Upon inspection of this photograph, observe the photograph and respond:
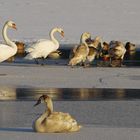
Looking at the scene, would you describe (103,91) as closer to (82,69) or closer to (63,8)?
(82,69)

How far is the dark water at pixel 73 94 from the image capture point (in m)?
11.9

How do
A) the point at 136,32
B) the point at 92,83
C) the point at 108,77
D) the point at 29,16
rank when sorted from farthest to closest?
the point at 29,16, the point at 136,32, the point at 108,77, the point at 92,83

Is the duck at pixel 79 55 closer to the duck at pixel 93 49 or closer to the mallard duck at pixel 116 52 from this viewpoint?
the duck at pixel 93 49

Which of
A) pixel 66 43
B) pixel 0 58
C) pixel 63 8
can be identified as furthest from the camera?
pixel 63 8

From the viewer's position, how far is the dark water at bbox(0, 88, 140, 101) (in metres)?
11.9

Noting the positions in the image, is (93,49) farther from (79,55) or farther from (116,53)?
(79,55)

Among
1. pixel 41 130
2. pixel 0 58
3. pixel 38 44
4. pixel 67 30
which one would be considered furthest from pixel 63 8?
pixel 41 130

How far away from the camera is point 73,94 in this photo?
12422 mm

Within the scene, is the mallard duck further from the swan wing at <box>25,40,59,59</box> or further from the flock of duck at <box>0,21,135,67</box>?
the swan wing at <box>25,40,59,59</box>

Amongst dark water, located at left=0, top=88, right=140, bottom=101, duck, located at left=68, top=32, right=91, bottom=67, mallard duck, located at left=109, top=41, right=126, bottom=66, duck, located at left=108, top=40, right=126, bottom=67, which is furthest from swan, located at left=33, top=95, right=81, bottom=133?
mallard duck, located at left=109, top=41, right=126, bottom=66

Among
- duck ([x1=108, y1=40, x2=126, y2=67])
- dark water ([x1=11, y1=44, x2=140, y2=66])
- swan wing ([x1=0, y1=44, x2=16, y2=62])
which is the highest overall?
swan wing ([x1=0, y1=44, x2=16, y2=62])

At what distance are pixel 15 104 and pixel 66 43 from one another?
50.6ft

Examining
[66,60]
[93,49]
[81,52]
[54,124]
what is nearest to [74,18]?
[66,60]

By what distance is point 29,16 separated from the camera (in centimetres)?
3812
